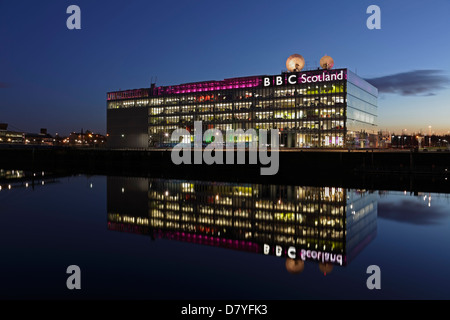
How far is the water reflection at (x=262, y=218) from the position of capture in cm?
1794


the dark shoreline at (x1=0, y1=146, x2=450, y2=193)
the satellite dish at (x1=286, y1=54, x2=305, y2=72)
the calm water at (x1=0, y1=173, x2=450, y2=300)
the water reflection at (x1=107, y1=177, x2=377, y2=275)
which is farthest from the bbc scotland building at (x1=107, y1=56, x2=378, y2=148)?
the calm water at (x1=0, y1=173, x2=450, y2=300)

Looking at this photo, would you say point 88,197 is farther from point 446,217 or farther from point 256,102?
point 256,102

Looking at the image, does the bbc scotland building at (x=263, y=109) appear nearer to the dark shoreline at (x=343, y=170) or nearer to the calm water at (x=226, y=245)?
the dark shoreline at (x=343, y=170)

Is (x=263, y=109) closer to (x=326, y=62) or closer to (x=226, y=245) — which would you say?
(x=326, y=62)

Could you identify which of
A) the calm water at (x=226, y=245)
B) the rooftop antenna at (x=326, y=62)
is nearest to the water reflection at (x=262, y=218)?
the calm water at (x=226, y=245)

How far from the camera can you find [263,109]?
→ 11062cm

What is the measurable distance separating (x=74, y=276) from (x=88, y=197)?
24786 millimetres

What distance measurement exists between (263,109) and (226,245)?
3737 inches

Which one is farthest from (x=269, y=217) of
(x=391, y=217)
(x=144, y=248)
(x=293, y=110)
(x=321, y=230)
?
(x=293, y=110)

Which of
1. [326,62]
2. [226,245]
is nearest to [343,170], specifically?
[226,245]

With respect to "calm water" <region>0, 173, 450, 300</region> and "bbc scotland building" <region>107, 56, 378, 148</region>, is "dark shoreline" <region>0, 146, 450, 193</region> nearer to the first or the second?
"calm water" <region>0, 173, 450, 300</region>

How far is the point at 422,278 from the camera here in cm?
1316

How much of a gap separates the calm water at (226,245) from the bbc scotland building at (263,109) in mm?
67762

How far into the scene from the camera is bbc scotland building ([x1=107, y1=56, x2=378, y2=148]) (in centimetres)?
10031
